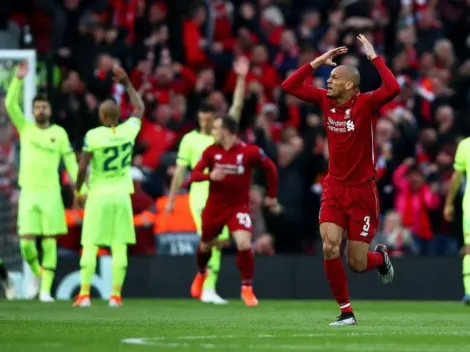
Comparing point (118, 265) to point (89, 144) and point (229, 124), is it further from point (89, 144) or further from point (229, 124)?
point (229, 124)

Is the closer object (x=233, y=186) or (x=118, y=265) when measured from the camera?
(x=118, y=265)

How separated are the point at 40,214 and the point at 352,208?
647cm

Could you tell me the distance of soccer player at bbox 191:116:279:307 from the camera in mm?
16484

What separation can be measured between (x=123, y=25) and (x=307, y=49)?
9.79 feet

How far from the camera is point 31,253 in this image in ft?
58.8

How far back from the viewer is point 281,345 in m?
9.62

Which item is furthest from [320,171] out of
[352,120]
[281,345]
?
[281,345]

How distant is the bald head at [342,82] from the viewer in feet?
40.1

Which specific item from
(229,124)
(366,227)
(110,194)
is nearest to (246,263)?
(229,124)

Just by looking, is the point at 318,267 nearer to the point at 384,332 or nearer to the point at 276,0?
the point at 276,0

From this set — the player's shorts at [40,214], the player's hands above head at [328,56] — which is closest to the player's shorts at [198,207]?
the player's shorts at [40,214]

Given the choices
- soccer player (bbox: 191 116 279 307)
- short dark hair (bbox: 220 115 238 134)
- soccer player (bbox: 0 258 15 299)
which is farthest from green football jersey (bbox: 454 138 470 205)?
soccer player (bbox: 0 258 15 299)

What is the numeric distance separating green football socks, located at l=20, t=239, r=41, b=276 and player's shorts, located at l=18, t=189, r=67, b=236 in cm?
15

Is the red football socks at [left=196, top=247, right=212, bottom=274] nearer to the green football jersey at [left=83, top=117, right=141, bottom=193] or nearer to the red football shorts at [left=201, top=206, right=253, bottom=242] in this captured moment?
the red football shorts at [left=201, top=206, right=253, bottom=242]
